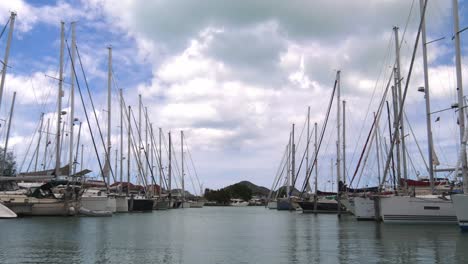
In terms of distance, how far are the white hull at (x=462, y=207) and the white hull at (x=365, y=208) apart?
731 inches

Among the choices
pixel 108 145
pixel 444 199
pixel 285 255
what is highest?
pixel 108 145

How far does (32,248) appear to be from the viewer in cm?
2603

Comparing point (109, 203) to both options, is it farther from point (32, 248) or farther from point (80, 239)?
point (32, 248)

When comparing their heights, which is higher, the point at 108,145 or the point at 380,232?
the point at 108,145

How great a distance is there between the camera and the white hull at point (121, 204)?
242ft

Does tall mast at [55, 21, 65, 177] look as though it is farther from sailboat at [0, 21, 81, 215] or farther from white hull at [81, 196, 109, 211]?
white hull at [81, 196, 109, 211]

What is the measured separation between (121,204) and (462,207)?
174ft

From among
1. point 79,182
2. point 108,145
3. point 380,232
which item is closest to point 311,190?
point 108,145

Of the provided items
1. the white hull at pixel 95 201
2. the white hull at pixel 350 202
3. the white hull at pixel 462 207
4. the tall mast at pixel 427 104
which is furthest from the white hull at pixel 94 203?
the white hull at pixel 462 207

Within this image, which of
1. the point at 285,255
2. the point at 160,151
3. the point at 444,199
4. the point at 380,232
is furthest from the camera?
the point at 160,151

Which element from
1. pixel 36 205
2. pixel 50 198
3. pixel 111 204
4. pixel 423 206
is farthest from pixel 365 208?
pixel 36 205

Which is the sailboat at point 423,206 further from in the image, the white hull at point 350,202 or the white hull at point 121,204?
the white hull at point 121,204

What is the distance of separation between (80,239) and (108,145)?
39.5 m

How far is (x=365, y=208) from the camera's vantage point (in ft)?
172
